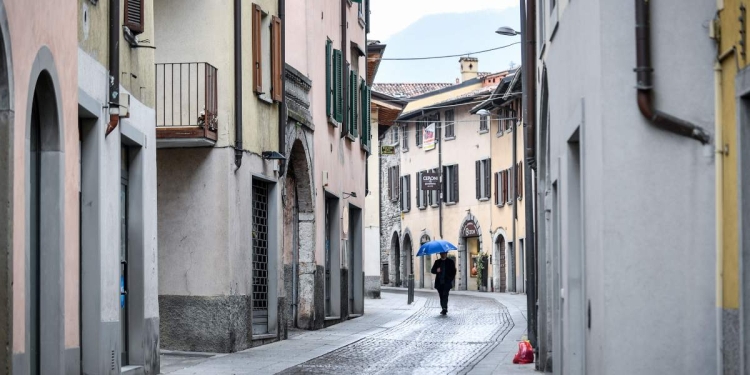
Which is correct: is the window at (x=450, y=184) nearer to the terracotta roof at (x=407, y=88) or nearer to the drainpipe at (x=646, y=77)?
the terracotta roof at (x=407, y=88)

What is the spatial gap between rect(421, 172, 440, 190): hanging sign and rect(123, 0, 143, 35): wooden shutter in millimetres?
42978

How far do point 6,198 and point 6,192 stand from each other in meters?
0.04

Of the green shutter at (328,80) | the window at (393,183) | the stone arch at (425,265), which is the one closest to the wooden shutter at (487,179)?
the stone arch at (425,265)

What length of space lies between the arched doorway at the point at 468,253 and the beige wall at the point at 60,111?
150ft

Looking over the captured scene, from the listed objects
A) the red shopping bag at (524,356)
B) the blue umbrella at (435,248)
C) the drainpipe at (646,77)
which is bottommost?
the red shopping bag at (524,356)

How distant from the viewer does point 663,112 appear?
964 centimetres

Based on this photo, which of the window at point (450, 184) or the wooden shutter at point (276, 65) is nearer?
the wooden shutter at point (276, 65)

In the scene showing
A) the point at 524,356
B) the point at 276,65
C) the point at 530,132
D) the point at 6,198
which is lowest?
the point at 524,356

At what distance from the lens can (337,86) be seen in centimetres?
2794

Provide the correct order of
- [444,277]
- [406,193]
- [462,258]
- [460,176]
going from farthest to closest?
[406,193] < [462,258] < [460,176] < [444,277]

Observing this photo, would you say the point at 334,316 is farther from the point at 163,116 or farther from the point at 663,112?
the point at 663,112

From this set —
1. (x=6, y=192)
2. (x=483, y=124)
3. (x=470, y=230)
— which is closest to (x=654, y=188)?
(x=6, y=192)

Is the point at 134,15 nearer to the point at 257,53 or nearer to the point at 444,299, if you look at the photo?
the point at 257,53

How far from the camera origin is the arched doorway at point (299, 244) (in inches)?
974
